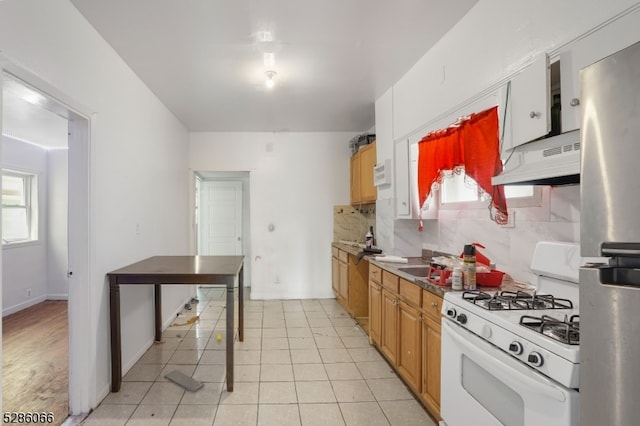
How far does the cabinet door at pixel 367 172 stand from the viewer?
4.23 meters

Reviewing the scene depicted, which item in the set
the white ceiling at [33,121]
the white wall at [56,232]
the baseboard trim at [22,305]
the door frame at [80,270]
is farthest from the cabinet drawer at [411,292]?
the white wall at [56,232]

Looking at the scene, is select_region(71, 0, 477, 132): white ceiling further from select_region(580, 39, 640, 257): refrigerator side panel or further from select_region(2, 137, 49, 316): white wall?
select_region(2, 137, 49, 316): white wall

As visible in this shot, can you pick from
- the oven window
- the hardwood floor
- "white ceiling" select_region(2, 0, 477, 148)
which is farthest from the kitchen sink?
the hardwood floor

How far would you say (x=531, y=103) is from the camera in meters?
1.54

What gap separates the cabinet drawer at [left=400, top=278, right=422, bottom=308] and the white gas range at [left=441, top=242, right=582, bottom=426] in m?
0.41

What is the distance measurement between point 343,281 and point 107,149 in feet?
10.3

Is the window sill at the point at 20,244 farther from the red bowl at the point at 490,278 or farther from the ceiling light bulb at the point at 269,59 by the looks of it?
the red bowl at the point at 490,278

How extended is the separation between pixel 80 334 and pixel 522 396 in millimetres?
2578

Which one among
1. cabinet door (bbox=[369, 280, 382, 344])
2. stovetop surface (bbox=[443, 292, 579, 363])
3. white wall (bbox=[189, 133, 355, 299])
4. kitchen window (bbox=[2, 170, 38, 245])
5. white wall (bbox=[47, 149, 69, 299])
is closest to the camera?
stovetop surface (bbox=[443, 292, 579, 363])

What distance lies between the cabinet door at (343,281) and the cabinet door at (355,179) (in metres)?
0.99

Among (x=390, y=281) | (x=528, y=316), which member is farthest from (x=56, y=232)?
(x=528, y=316)

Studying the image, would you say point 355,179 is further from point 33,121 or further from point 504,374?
point 33,121

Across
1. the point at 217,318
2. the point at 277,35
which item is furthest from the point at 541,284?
the point at 217,318

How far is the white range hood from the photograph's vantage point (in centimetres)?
131
